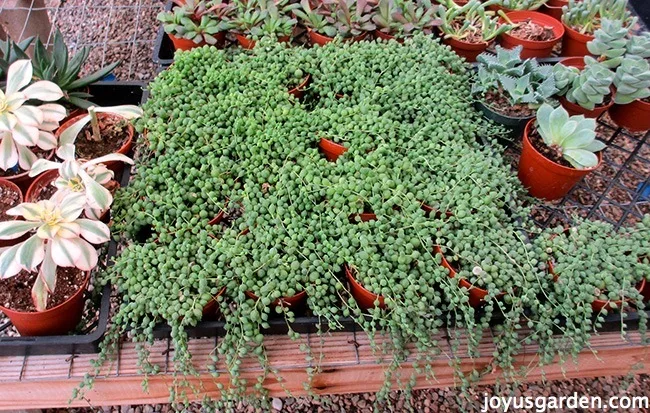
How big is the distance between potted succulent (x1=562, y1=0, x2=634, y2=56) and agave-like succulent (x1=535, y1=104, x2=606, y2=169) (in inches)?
27.8

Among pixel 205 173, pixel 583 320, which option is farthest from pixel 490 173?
pixel 205 173

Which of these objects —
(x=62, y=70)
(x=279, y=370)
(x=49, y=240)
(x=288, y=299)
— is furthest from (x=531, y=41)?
(x=49, y=240)

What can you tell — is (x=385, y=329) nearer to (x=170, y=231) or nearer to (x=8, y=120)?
(x=170, y=231)

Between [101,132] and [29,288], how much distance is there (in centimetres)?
55

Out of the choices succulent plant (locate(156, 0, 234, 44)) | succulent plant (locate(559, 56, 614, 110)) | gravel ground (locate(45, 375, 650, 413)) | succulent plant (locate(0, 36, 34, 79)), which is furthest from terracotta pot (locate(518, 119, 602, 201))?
succulent plant (locate(0, 36, 34, 79))

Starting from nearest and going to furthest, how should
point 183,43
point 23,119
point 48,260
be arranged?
1. point 48,260
2. point 23,119
3. point 183,43

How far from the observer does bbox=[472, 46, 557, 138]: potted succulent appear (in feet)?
5.07

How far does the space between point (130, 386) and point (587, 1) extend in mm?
2003

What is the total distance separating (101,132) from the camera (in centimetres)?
155

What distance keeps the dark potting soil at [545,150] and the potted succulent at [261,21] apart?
886mm

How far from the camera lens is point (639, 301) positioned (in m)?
1.16

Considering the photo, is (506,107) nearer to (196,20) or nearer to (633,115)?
(633,115)

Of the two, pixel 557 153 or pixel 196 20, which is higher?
pixel 196 20

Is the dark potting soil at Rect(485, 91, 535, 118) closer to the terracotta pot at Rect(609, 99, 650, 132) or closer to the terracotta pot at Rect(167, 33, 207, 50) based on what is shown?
the terracotta pot at Rect(609, 99, 650, 132)
